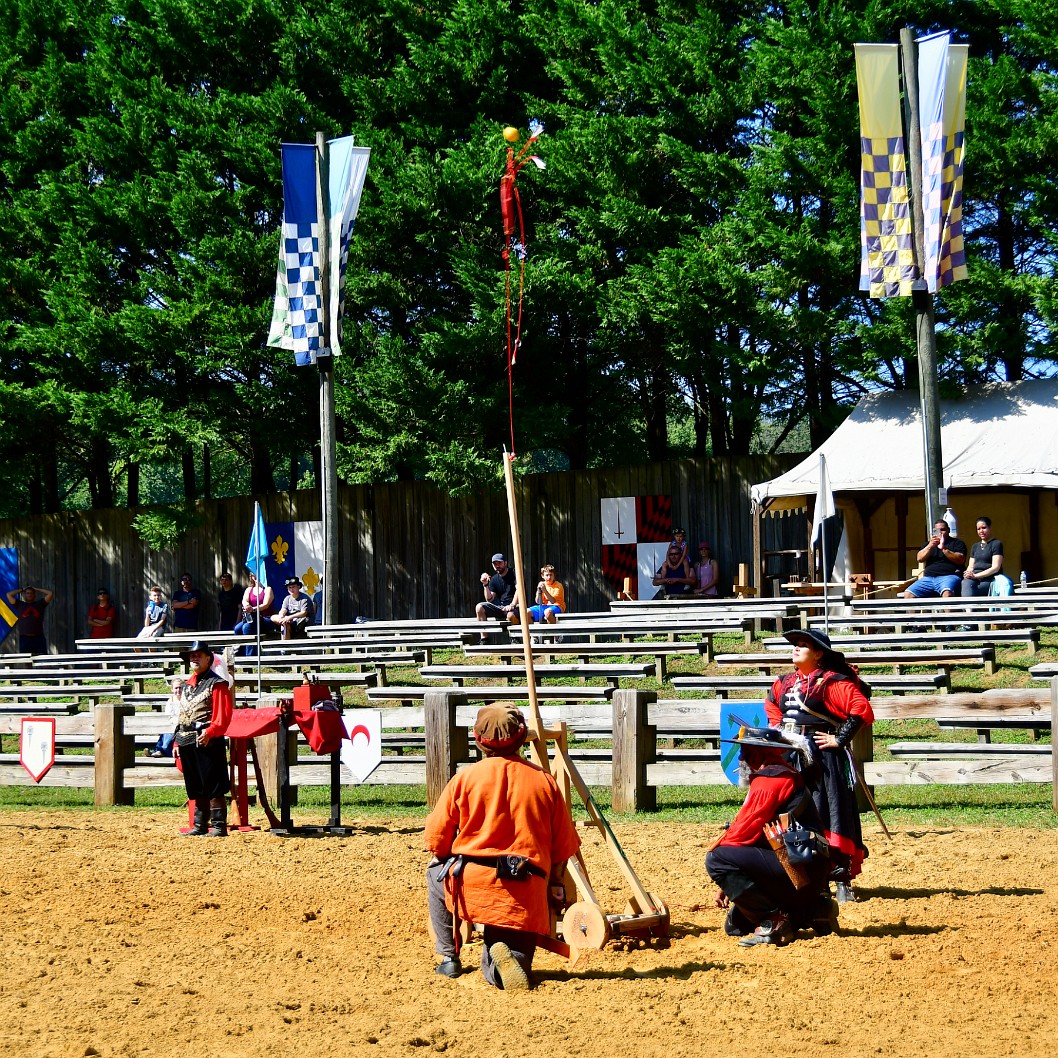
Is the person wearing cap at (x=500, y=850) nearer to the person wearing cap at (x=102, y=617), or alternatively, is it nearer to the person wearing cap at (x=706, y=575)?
the person wearing cap at (x=706, y=575)

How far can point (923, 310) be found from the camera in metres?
20.3

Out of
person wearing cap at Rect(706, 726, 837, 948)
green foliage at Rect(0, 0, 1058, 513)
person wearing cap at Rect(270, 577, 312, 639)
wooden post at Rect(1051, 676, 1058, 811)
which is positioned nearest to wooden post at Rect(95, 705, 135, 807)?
person wearing cap at Rect(706, 726, 837, 948)

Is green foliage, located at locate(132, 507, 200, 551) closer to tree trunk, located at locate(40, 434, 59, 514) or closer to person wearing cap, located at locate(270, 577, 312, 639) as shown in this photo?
tree trunk, located at locate(40, 434, 59, 514)

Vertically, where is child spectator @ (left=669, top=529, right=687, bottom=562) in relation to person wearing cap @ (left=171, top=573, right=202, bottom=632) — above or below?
above

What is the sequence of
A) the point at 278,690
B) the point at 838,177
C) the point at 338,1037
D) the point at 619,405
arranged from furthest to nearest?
the point at 619,405, the point at 838,177, the point at 278,690, the point at 338,1037

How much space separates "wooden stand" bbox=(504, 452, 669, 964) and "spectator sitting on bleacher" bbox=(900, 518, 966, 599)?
38.4ft

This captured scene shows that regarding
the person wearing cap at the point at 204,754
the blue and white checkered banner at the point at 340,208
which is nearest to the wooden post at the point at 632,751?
the person wearing cap at the point at 204,754

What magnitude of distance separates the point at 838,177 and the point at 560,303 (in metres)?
5.37

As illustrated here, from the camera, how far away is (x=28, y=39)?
1228 inches

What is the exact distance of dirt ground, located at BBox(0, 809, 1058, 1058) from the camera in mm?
5777

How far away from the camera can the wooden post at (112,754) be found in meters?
13.0

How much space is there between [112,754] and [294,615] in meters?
9.45

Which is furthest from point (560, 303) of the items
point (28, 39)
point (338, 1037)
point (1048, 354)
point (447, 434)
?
point (338, 1037)

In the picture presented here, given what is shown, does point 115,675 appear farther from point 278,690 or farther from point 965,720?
point 965,720
